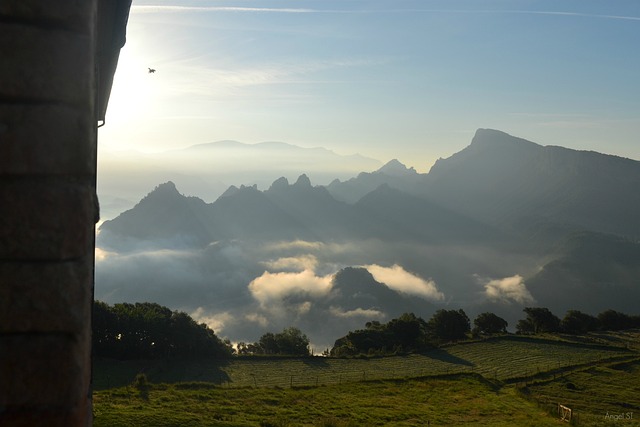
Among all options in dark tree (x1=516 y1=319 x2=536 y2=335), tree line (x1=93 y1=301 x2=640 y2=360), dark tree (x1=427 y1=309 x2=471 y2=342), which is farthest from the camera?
dark tree (x1=516 y1=319 x2=536 y2=335)

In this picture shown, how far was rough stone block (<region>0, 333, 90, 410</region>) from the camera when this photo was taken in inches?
89.2

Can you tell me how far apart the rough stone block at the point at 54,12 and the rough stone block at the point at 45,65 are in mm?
45

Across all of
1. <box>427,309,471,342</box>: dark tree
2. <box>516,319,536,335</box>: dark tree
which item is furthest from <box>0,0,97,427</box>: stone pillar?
<box>516,319,536,335</box>: dark tree

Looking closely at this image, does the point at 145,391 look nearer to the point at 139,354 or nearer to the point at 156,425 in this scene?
the point at 156,425

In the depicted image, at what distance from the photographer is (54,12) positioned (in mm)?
2338

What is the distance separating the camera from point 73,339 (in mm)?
2379

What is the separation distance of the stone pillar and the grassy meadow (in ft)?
81.3

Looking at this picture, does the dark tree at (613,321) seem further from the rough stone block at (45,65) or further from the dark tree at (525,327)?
the rough stone block at (45,65)

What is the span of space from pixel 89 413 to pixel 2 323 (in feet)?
2.25

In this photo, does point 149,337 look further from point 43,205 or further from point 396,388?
point 43,205

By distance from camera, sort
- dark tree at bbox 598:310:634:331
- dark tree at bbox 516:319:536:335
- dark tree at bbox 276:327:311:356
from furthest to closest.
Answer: dark tree at bbox 598:310:634:331, dark tree at bbox 516:319:536:335, dark tree at bbox 276:327:311:356

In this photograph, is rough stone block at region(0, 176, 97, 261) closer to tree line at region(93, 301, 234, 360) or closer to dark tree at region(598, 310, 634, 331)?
tree line at region(93, 301, 234, 360)

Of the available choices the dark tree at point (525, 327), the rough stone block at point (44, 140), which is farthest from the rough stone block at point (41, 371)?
the dark tree at point (525, 327)

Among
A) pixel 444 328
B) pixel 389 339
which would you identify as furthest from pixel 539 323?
pixel 389 339
